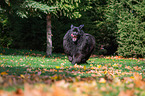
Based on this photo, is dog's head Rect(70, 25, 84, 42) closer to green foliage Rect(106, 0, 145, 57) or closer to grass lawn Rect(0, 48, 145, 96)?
grass lawn Rect(0, 48, 145, 96)

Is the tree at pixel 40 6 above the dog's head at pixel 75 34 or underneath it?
above

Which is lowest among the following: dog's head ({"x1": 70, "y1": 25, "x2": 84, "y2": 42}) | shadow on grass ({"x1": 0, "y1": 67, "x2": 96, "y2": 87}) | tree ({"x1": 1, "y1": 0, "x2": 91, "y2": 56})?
shadow on grass ({"x1": 0, "y1": 67, "x2": 96, "y2": 87})

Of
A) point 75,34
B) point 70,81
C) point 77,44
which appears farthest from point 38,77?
point 77,44

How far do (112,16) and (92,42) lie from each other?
11.1 meters

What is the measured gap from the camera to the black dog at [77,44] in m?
8.58

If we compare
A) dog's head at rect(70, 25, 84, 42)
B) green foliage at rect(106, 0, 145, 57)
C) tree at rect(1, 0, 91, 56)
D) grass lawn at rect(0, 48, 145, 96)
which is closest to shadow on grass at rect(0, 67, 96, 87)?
grass lawn at rect(0, 48, 145, 96)

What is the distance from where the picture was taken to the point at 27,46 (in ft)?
64.7

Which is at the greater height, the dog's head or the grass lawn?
the dog's head

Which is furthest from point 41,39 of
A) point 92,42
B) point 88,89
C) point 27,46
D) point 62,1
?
point 88,89

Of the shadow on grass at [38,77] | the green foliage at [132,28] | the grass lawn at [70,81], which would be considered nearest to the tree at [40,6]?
the green foliage at [132,28]

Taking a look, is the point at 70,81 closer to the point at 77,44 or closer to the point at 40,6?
the point at 77,44

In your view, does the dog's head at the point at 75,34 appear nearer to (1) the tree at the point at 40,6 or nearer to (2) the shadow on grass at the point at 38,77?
(2) the shadow on grass at the point at 38,77

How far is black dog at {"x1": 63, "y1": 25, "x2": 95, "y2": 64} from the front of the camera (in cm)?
858

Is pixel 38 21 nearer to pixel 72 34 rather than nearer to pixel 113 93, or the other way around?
pixel 72 34
